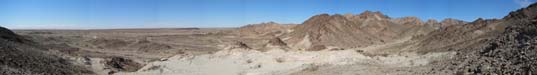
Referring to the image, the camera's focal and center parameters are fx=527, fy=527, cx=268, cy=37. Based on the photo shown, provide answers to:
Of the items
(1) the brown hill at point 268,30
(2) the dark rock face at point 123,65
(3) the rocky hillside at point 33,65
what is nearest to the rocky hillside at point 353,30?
(1) the brown hill at point 268,30

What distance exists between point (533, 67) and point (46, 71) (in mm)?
21418

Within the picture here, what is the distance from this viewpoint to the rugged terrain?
70.5ft

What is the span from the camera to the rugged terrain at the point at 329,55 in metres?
21.5

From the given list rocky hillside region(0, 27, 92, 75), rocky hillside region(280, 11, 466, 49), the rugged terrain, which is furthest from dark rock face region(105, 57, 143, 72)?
rocky hillside region(280, 11, 466, 49)

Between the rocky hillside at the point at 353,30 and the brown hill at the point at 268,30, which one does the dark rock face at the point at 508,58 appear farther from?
the brown hill at the point at 268,30

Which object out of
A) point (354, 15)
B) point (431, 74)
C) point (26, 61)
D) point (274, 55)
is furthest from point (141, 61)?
point (354, 15)

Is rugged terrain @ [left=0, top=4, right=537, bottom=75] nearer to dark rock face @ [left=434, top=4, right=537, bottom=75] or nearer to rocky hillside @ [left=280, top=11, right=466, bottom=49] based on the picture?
dark rock face @ [left=434, top=4, right=537, bottom=75]

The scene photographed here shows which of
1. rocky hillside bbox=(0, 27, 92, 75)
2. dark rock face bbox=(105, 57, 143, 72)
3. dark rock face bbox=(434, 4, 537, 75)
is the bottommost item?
dark rock face bbox=(105, 57, 143, 72)

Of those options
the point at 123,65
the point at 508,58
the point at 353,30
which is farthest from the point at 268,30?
the point at 508,58

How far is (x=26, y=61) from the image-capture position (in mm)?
27172

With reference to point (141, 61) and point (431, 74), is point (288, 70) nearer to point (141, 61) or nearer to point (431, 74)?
point (431, 74)

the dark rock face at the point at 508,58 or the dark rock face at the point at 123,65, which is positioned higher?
the dark rock face at the point at 508,58

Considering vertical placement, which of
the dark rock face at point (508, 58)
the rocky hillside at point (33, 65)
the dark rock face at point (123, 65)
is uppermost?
the dark rock face at point (508, 58)

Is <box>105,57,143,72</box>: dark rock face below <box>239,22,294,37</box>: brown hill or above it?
below
